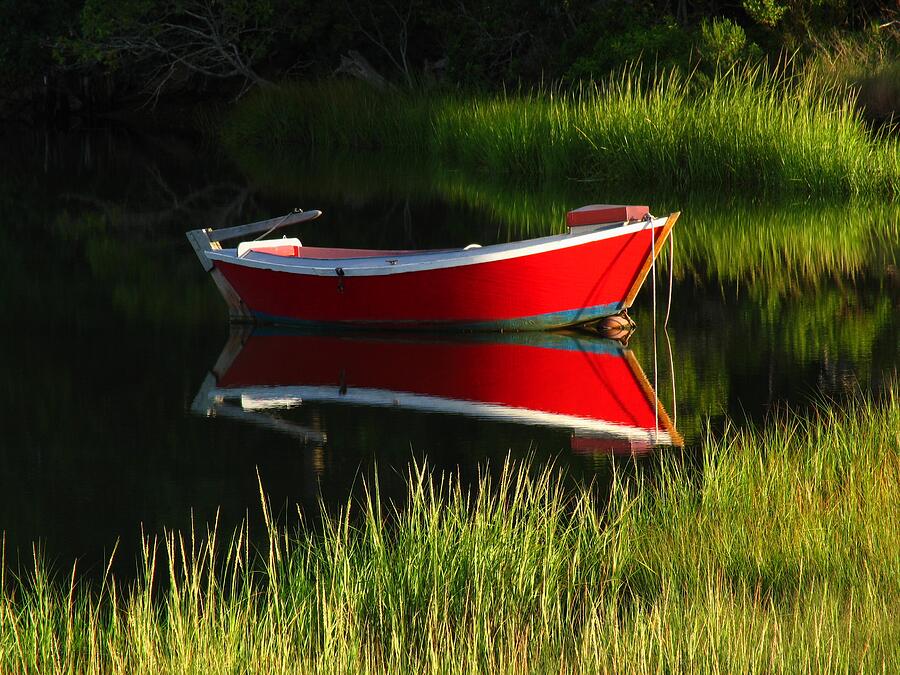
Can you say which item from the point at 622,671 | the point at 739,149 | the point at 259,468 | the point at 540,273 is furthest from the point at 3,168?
the point at 622,671

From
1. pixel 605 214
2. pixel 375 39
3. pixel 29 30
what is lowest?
pixel 605 214

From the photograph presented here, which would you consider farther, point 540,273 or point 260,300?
point 260,300

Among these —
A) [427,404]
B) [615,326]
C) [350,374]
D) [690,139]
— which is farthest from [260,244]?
[690,139]

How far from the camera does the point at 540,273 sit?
885 cm

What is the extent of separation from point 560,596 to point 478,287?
4.68 m

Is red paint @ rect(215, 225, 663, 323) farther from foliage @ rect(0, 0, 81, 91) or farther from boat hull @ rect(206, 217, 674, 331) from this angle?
foliage @ rect(0, 0, 81, 91)

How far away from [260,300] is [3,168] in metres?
14.8

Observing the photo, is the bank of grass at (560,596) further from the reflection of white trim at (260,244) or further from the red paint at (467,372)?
A: the reflection of white trim at (260,244)

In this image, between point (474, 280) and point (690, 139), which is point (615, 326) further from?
point (690, 139)

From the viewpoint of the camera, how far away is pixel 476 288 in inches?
353

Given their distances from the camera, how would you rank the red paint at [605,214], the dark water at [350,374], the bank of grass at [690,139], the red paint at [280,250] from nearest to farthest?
the dark water at [350,374], the red paint at [605,214], the red paint at [280,250], the bank of grass at [690,139]

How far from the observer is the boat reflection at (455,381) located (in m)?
7.12

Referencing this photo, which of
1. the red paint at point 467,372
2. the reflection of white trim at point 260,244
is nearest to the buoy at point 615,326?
the red paint at point 467,372

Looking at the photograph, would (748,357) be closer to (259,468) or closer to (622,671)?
(259,468)
